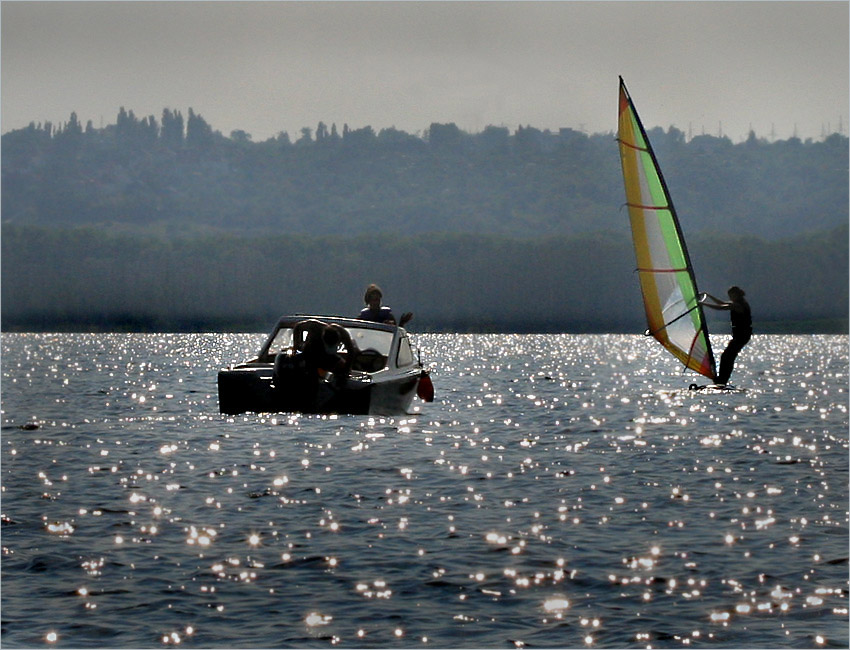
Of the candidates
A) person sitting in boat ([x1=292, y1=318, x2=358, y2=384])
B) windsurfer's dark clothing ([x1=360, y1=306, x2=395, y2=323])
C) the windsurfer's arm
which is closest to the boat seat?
windsurfer's dark clothing ([x1=360, y1=306, x2=395, y2=323])

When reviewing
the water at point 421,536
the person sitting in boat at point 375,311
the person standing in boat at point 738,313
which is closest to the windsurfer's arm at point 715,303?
the person standing in boat at point 738,313

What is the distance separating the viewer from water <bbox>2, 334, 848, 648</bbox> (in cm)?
1174

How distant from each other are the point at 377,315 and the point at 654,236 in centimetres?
1085

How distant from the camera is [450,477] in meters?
21.5

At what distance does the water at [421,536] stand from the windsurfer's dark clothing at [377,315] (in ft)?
8.84

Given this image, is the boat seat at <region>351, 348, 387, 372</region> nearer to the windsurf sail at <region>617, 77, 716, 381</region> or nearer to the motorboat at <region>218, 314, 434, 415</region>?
the motorboat at <region>218, 314, 434, 415</region>

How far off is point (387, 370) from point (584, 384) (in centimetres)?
3520

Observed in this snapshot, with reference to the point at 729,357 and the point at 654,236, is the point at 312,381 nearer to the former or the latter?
the point at 654,236

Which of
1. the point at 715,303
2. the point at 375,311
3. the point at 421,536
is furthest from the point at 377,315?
the point at 421,536

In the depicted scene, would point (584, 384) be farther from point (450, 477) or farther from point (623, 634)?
point (623, 634)

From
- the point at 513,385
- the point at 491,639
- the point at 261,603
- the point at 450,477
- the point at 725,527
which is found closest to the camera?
the point at 491,639

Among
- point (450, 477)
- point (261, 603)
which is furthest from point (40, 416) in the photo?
point (261, 603)

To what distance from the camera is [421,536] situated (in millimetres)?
15742

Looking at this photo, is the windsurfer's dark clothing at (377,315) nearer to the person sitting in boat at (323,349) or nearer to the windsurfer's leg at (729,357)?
the person sitting in boat at (323,349)
